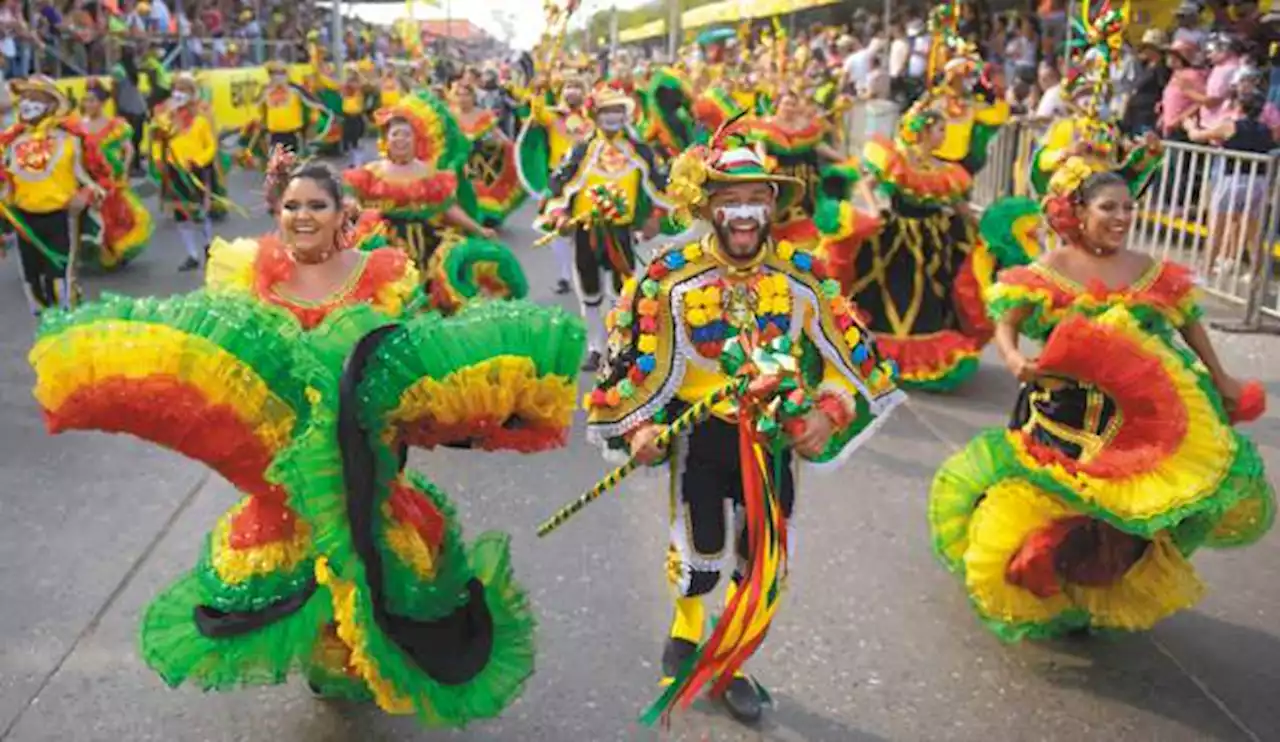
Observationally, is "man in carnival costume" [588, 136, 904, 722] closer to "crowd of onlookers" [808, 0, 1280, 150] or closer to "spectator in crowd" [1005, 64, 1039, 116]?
"crowd of onlookers" [808, 0, 1280, 150]

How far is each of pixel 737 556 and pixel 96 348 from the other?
2.01 meters

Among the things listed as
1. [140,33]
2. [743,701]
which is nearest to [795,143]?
[743,701]

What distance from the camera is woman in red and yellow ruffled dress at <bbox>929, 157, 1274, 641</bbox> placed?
402cm

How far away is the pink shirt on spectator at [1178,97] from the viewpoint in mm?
11766

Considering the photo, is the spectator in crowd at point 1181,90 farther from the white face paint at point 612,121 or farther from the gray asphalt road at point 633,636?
the white face paint at point 612,121

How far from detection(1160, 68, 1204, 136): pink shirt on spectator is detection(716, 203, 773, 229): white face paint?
31.0ft

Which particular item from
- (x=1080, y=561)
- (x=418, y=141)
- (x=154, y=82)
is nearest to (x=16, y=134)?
(x=418, y=141)

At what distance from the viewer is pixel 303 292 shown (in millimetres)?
4156

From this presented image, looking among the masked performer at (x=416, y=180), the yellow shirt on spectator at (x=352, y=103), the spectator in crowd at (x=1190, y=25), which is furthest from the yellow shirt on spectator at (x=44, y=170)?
the yellow shirt on spectator at (x=352, y=103)

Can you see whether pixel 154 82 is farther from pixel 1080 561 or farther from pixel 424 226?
pixel 1080 561

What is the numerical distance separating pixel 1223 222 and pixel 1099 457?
6.75 meters

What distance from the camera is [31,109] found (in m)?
8.86

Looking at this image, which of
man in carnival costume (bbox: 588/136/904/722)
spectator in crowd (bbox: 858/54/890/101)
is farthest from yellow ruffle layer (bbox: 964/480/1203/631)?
spectator in crowd (bbox: 858/54/890/101)

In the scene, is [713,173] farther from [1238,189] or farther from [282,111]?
[282,111]
